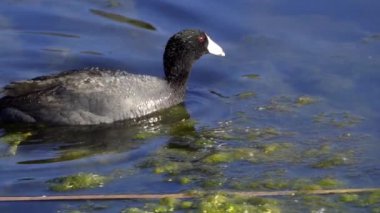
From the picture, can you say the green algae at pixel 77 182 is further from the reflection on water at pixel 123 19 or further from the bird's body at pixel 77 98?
the reflection on water at pixel 123 19

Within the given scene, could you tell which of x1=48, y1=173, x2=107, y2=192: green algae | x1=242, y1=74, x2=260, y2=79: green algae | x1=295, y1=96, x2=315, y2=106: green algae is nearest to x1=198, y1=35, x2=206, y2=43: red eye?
x1=242, y1=74, x2=260, y2=79: green algae

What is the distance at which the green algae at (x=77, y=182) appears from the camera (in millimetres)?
7688

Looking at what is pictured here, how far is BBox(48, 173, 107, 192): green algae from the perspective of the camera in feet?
25.2

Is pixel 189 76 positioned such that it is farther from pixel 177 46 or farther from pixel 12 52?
pixel 12 52

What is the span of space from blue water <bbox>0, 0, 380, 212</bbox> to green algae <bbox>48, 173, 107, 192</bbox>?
0.07 meters

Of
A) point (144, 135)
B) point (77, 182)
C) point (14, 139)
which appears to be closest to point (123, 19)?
point (144, 135)

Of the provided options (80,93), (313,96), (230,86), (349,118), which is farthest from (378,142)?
(80,93)

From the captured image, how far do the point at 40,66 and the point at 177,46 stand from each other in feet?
4.17

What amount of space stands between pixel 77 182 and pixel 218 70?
9.03 ft

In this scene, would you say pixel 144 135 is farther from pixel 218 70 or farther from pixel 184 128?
pixel 218 70

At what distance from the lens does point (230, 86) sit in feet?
32.3

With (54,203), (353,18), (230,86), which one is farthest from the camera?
(353,18)

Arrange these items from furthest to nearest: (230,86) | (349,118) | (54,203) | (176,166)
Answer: (230,86) < (349,118) < (176,166) < (54,203)

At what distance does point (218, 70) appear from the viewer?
33.3ft
